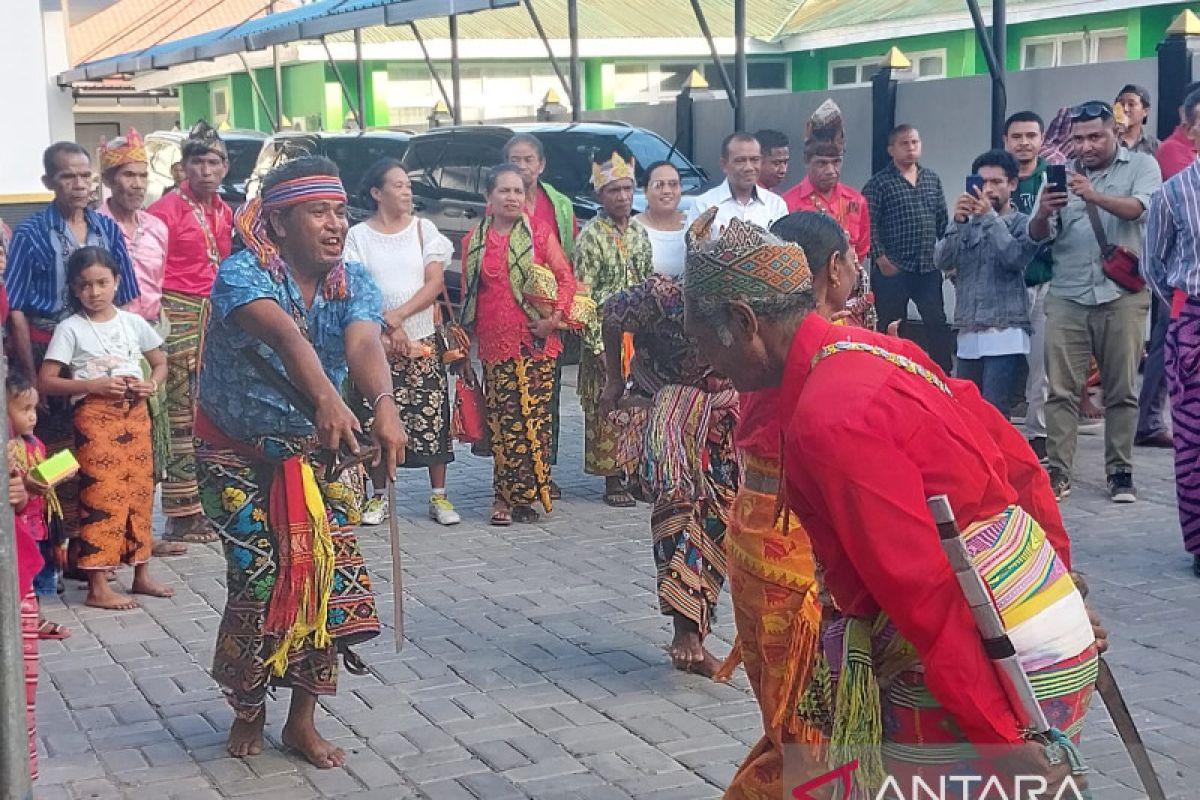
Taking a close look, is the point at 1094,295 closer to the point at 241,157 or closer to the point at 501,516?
the point at 501,516

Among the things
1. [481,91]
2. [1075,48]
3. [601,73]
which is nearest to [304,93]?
[481,91]

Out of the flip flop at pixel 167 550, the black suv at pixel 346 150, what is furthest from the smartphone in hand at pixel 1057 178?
the black suv at pixel 346 150

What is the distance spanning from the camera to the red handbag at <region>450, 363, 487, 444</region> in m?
9.20

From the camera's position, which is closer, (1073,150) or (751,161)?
(1073,150)

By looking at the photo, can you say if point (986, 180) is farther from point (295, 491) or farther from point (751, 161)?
point (295, 491)

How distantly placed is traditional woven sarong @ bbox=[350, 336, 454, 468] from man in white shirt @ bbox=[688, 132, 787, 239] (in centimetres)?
169

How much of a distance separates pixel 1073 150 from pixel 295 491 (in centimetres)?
514

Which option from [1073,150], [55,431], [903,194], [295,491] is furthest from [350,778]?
[903,194]

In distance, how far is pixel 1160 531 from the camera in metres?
7.99

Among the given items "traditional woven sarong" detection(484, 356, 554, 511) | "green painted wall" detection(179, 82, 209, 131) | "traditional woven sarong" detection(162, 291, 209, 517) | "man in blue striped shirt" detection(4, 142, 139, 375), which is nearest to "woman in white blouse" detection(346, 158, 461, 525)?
"traditional woven sarong" detection(484, 356, 554, 511)

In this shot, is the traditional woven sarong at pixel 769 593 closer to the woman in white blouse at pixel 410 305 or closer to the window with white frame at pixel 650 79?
the woman in white blouse at pixel 410 305

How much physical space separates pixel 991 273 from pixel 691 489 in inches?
166

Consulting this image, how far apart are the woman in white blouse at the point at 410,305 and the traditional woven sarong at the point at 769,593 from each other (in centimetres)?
457

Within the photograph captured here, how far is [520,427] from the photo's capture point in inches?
352
